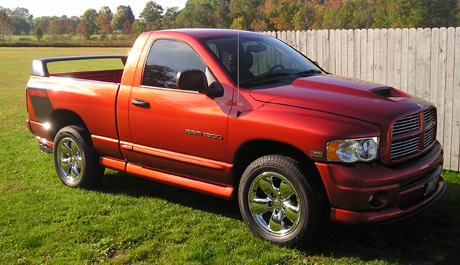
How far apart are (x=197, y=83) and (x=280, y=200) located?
51.3 inches

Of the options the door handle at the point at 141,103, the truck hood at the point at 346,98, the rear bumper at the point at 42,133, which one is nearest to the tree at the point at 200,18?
the rear bumper at the point at 42,133

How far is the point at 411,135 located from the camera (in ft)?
13.1

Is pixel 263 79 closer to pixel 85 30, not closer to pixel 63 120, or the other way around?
pixel 63 120

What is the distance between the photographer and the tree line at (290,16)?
9344cm

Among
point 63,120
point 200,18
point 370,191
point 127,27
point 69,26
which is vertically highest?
point 69,26

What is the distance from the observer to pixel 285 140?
3.91 metres

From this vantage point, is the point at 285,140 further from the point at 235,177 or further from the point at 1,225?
the point at 1,225

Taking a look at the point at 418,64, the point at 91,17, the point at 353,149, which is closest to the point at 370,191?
the point at 353,149

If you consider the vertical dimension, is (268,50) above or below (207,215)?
above

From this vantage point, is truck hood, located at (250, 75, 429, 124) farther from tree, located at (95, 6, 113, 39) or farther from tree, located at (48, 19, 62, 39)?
tree, located at (48, 19, 62, 39)

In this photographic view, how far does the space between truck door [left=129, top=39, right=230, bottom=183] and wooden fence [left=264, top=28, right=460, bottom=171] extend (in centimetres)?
373

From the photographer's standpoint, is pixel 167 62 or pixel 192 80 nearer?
pixel 192 80

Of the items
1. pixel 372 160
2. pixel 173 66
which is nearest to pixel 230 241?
pixel 372 160

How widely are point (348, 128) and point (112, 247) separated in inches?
92.6
